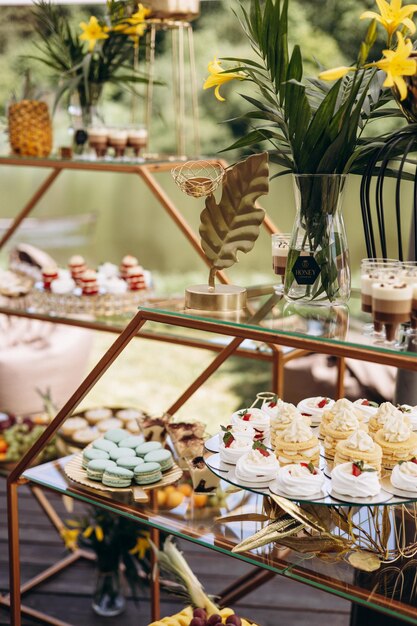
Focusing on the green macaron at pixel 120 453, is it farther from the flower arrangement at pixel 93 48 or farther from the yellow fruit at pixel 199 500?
the flower arrangement at pixel 93 48

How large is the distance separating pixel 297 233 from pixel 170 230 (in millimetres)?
5340

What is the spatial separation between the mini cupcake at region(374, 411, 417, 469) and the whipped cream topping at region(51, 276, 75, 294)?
1196 millimetres

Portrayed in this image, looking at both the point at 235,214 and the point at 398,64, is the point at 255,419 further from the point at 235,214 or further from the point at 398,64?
the point at 398,64

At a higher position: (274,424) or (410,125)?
(410,125)

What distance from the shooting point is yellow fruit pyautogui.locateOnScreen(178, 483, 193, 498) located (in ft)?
5.41

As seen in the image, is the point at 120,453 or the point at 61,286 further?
the point at 61,286

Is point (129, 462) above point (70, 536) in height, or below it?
above

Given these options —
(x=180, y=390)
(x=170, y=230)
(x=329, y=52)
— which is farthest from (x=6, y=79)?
(x=180, y=390)

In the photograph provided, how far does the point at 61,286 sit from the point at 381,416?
118 cm

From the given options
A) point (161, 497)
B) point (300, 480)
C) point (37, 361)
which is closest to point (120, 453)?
point (161, 497)

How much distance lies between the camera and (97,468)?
169cm

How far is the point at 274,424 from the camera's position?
159 cm

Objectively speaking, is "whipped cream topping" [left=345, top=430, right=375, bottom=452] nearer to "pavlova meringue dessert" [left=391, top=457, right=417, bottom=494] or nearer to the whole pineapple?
"pavlova meringue dessert" [left=391, top=457, right=417, bottom=494]

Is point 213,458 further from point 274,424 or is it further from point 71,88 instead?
point 71,88
